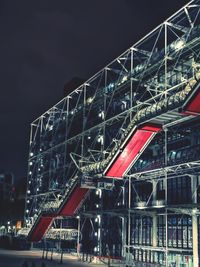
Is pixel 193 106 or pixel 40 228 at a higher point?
pixel 193 106

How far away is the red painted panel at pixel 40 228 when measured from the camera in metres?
32.4

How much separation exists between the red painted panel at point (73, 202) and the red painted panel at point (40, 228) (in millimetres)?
3087

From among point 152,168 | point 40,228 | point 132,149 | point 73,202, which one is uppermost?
point 132,149

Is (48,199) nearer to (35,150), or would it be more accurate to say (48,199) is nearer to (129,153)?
(35,150)

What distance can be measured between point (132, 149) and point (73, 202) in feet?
28.6

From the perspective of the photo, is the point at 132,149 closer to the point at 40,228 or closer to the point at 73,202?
the point at 73,202

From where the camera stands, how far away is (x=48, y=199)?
37219 mm

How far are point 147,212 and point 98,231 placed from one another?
7.58 m

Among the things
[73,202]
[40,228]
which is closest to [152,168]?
[73,202]

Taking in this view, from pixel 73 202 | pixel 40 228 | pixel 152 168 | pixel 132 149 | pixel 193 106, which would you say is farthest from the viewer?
pixel 40 228

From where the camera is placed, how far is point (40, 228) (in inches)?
1308

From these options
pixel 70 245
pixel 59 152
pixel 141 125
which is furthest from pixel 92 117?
pixel 141 125

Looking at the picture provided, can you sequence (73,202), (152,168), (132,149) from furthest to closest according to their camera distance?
(73,202) < (152,168) < (132,149)

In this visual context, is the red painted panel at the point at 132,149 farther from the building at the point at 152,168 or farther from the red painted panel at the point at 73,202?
the red painted panel at the point at 73,202
